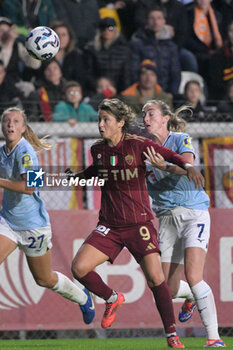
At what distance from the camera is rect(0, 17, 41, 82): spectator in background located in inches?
461

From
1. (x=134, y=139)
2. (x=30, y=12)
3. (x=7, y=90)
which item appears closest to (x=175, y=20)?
(x=30, y=12)

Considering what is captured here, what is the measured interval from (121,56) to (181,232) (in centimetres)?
537

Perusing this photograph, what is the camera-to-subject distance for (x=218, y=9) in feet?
46.2

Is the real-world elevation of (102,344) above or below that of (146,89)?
below

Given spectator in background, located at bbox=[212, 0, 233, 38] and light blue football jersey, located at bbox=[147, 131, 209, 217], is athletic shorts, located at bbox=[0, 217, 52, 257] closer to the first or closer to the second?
light blue football jersey, located at bbox=[147, 131, 209, 217]

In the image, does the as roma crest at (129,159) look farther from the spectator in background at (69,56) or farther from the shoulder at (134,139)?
the spectator in background at (69,56)

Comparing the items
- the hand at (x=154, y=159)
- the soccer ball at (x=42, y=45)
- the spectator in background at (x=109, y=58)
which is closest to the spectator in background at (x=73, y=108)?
the soccer ball at (x=42, y=45)

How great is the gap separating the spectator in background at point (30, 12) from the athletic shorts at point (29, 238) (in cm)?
604

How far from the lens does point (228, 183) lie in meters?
9.24

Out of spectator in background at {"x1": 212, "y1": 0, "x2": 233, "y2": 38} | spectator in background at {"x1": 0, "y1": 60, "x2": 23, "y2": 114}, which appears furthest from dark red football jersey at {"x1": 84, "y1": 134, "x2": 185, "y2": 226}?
spectator in background at {"x1": 212, "y1": 0, "x2": 233, "y2": 38}

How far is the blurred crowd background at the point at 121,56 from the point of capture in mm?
11062

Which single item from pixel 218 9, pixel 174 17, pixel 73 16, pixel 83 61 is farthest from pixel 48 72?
pixel 218 9

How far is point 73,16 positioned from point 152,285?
279 inches

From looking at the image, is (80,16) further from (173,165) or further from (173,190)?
(173,165)
